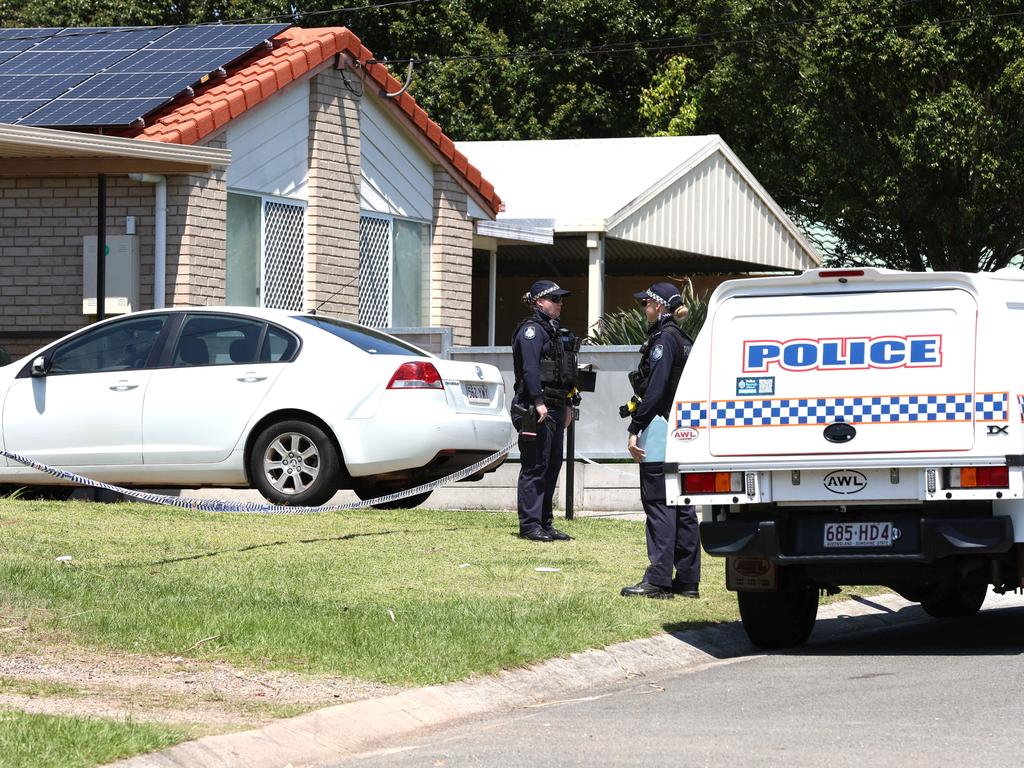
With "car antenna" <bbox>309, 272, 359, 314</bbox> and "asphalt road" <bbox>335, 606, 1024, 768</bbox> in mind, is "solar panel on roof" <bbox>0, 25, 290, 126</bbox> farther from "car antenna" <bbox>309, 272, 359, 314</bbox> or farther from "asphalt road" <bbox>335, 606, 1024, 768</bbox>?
"asphalt road" <bbox>335, 606, 1024, 768</bbox>

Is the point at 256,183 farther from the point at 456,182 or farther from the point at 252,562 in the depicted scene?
the point at 252,562

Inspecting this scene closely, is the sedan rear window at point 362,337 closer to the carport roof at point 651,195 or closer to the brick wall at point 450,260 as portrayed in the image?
the brick wall at point 450,260

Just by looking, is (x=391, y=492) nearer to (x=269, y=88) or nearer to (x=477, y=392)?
(x=477, y=392)

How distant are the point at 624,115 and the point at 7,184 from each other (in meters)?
24.5

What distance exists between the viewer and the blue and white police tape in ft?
40.0

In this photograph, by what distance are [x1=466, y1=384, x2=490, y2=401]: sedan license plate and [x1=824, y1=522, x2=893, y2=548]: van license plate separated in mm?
5271

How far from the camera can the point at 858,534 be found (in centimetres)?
926

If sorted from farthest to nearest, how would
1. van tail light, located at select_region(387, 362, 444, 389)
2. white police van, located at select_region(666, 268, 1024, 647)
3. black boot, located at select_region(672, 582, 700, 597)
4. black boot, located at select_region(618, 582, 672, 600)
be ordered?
van tail light, located at select_region(387, 362, 444, 389), black boot, located at select_region(672, 582, 700, 597), black boot, located at select_region(618, 582, 672, 600), white police van, located at select_region(666, 268, 1024, 647)

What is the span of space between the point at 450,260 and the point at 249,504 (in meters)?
10.8

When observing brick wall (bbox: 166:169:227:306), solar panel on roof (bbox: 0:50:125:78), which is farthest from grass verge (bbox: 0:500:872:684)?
solar panel on roof (bbox: 0:50:125:78)

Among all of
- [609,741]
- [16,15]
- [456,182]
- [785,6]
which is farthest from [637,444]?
[16,15]

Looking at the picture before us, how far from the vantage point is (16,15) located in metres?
42.4

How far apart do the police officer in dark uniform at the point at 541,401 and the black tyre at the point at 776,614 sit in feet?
10.5

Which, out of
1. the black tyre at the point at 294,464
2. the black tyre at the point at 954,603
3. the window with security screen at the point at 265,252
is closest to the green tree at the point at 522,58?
the window with security screen at the point at 265,252
